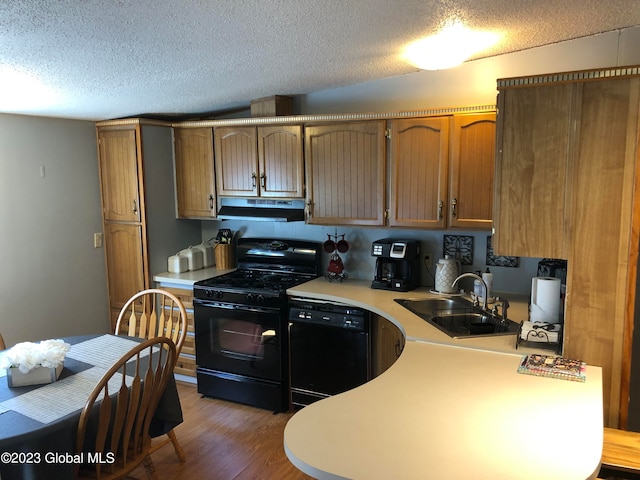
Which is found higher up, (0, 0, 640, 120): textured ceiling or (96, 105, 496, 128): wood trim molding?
(0, 0, 640, 120): textured ceiling

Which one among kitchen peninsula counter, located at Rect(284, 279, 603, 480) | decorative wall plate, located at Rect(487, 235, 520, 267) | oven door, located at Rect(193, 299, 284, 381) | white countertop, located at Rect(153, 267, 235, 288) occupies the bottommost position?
oven door, located at Rect(193, 299, 284, 381)

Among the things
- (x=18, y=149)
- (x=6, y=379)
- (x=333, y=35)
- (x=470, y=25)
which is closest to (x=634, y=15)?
(x=470, y=25)

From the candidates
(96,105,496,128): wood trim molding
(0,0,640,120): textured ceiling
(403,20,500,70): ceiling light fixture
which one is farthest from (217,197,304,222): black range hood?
(403,20,500,70): ceiling light fixture

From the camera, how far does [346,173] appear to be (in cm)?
326

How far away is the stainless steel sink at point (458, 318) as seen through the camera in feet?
7.89

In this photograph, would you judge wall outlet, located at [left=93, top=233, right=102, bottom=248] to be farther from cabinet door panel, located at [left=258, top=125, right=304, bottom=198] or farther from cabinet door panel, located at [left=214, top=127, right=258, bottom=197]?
cabinet door panel, located at [left=258, top=125, right=304, bottom=198]

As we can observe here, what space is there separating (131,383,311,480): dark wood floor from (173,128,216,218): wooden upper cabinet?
148 centimetres

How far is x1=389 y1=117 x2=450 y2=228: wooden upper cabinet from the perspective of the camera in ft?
9.74

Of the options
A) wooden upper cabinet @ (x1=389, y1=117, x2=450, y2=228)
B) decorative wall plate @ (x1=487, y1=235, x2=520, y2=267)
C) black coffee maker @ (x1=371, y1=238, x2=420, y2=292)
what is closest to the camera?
wooden upper cabinet @ (x1=389, y1=117, x2=450, y2=228)

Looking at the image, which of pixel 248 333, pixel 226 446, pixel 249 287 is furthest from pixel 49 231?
pixel 226 446

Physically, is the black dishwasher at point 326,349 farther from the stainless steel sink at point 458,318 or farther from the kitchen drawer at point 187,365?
the kitchen drawer at point 187,365

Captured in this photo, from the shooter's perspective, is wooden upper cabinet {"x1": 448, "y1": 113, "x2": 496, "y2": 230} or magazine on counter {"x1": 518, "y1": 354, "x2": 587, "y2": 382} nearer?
magazine on counter {"x1": 518, "y1": 354, "x2": 587, "y2": 382}

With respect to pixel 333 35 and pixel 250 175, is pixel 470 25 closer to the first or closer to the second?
pixel 333 35

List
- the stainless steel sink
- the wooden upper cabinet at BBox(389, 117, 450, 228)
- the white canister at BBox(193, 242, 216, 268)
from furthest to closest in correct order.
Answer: the white canister at BBox(193, 242, 216, 268) → the wooden upper cabinet at BBox(389, 117, 450, 228) → the stainless steel sink
